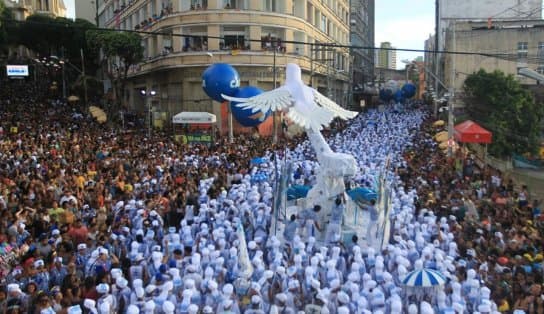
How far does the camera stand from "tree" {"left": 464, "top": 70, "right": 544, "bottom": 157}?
2953 cm

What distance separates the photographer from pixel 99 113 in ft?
108

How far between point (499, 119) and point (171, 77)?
1969 cm

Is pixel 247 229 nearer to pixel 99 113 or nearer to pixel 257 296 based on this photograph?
pixel 257 296

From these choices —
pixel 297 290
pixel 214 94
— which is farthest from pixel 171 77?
pixel 297 290

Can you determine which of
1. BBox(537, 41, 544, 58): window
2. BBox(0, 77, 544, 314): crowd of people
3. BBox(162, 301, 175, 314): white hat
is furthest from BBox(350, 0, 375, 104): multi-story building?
BBox(162, 301, 175, 314): white hat

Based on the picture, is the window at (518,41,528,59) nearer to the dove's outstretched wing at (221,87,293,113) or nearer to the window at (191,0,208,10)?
the window at (191,0,208,10)

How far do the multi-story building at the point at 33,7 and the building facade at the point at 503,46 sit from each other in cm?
5035

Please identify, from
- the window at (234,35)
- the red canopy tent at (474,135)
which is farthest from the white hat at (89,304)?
the window at (234,35)

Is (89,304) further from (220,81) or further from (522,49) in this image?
(522,49)

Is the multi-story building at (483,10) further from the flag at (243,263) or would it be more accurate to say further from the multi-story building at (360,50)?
the flag at (243,263)

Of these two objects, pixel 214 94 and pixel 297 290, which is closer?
pixel 297 290

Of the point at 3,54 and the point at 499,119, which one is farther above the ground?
the point at 3,54

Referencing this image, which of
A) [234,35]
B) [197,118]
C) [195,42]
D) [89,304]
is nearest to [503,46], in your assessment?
[234,35]

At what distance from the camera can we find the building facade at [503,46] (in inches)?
1559
